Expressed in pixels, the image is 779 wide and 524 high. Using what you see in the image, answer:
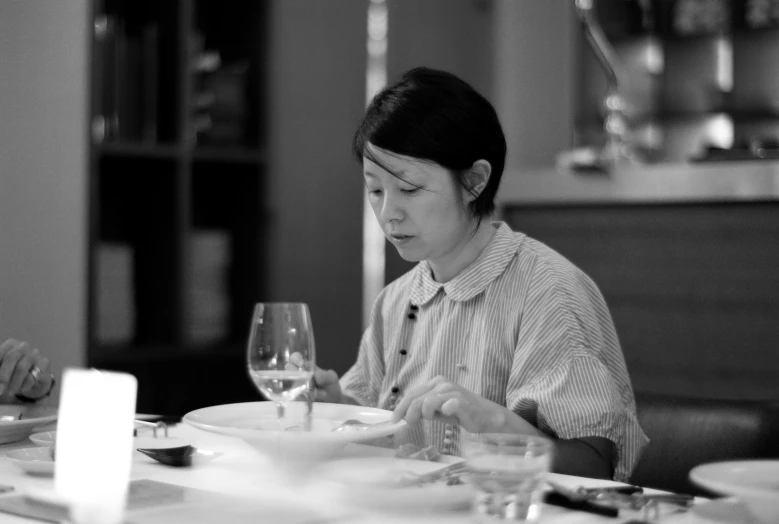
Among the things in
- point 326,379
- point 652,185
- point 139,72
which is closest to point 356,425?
point 326,379

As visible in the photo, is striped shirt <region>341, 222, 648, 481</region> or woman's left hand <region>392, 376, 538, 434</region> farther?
striped shirt <region>341, 222, 648, 481</region>

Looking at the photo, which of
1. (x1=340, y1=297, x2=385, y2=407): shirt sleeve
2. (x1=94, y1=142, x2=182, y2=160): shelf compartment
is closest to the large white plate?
(x1=340, y1=297, x2=385, y2=407): shirt sleeve

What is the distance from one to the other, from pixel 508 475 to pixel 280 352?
16.3 inches

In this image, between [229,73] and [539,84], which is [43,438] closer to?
[229,73]

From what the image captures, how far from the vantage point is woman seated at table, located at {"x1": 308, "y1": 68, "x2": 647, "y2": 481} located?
140cm

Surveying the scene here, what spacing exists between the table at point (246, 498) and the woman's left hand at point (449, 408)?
0.10 metres

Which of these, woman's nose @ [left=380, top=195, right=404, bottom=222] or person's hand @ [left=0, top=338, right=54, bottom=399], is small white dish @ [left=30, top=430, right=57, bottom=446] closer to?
person's hand @ [left=0, top=338, right=54, bottom=399]

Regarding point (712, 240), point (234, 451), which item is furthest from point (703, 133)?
point (234, 451)

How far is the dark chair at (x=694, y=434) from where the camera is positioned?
136 centimetres

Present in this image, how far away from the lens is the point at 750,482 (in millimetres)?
916

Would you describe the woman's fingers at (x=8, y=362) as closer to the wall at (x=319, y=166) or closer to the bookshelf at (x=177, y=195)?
the bookshelf at (x=177, y=195)

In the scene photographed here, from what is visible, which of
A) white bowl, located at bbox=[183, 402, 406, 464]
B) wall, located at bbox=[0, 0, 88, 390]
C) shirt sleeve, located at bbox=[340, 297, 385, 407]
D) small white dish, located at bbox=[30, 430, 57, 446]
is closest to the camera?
white bowl, located at bbox=[183, 402, 406, 464]

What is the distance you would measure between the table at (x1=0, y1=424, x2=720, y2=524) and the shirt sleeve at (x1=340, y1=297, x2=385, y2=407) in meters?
0.47

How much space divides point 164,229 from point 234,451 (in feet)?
5.67
